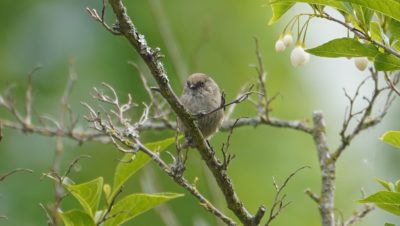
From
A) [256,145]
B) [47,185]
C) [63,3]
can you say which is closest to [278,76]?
[256,145]

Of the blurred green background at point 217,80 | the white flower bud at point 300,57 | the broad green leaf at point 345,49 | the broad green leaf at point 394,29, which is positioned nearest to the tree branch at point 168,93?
the broad green leaf at point 345,49

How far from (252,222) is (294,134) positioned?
8.54 meters

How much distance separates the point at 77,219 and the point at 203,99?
163cm

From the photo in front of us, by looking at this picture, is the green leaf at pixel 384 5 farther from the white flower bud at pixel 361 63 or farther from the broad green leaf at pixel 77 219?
the broad green leaf at pixel 77 219

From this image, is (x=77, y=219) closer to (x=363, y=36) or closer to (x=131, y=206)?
(x=131, y=206)

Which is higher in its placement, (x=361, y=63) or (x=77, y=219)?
(x=361, y=63)

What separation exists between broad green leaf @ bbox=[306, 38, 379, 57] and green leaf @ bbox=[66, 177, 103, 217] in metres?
1.13

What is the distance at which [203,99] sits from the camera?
5.11 meters

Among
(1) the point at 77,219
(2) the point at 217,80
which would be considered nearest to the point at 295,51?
(1) the point at 77,219

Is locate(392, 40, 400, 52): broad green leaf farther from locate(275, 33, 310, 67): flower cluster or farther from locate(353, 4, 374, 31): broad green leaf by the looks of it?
locate(275, 33, 310, 67): flower cluster

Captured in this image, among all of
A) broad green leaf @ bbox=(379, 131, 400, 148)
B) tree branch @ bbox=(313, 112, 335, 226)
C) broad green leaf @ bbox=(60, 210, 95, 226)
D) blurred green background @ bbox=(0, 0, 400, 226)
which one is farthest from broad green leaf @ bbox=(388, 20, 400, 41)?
blurred green background @ bbox=(0, 0, 400, 226)

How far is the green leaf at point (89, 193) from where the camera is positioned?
3654 mm

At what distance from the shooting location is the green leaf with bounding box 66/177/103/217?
3654 millimetres

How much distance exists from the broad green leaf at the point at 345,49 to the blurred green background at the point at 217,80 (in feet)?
21.3
